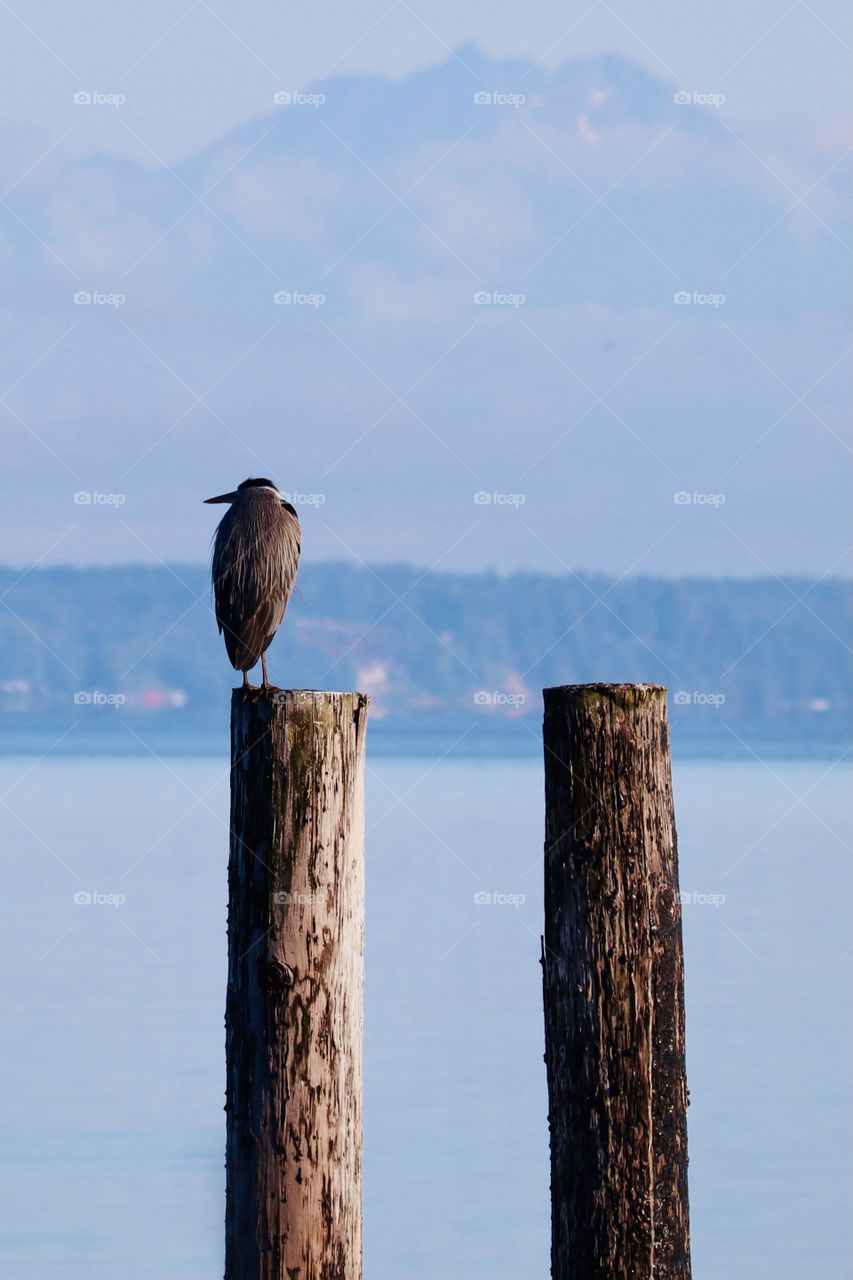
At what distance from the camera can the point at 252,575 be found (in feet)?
27.8

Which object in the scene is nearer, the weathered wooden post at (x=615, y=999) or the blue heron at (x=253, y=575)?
the weathered wooden post at (x=615, y=999)

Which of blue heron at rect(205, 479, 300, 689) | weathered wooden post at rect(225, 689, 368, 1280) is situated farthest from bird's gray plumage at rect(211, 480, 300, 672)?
weathered wooden post at rect(225, 689, 368, 1280)

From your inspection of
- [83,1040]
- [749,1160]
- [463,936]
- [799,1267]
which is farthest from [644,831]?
[463,936]

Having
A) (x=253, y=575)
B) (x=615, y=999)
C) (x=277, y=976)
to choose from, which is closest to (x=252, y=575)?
(x=253, y=575)

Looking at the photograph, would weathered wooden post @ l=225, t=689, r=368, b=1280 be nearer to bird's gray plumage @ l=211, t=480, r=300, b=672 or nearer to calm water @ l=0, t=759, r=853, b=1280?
bird's gray plumage @ l=211, t=480, r=300, b=672

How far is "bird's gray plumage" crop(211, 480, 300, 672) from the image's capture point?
8.45m

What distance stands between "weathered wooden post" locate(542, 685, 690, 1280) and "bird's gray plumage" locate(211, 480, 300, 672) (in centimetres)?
265

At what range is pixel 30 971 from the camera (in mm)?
19000

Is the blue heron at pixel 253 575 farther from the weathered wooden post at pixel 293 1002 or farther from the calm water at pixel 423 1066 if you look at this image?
the calm water at pixel 423 1066

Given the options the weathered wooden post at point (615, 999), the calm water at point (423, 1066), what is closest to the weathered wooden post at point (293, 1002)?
the weathered wooden post at point (615, 999)

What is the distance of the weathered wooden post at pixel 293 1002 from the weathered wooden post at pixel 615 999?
76cm

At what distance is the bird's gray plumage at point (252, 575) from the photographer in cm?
845

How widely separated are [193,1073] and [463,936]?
7663 mm

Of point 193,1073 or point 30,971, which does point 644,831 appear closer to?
point 193,1073
